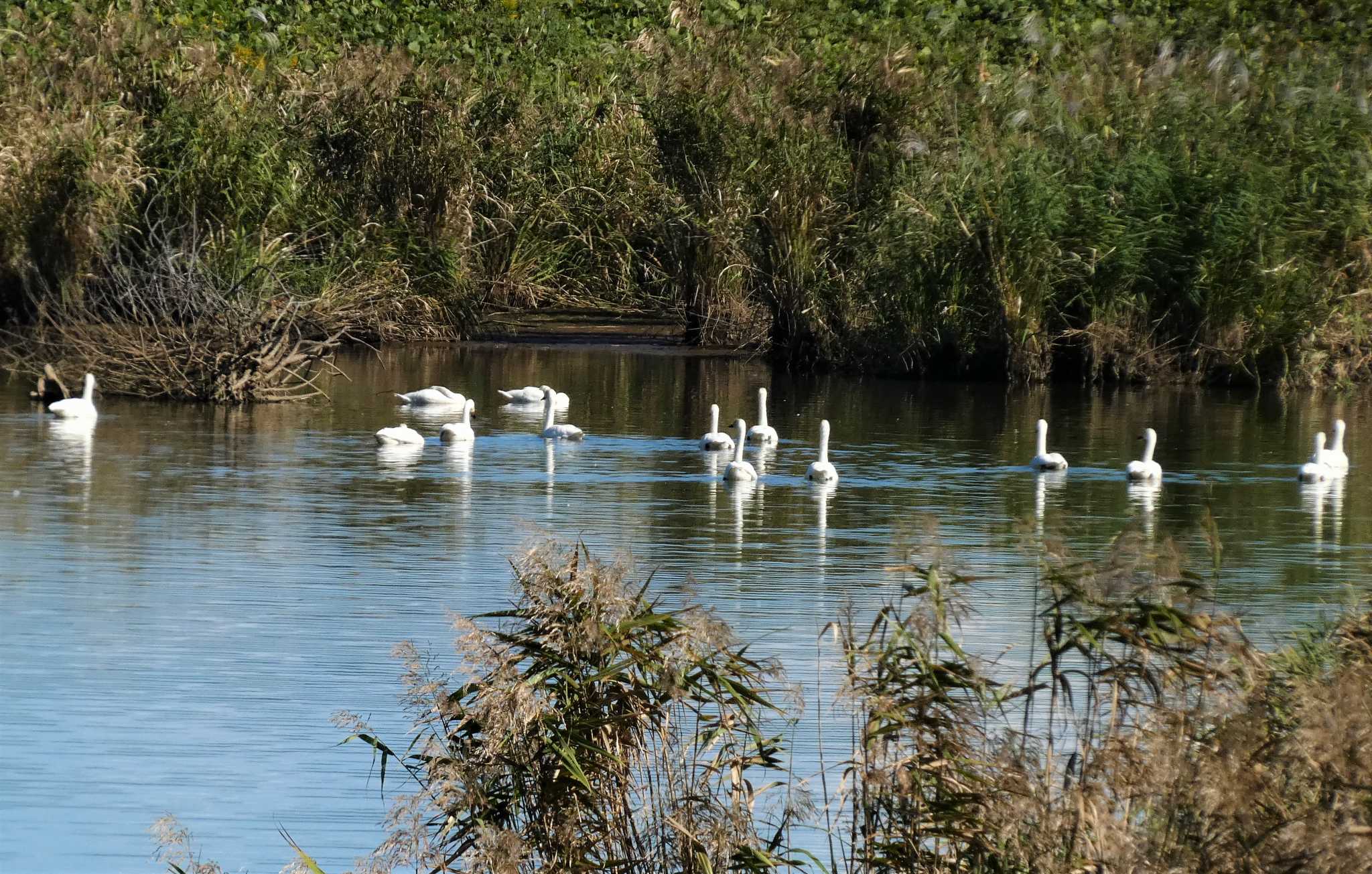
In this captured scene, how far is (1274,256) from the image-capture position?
23.0 m

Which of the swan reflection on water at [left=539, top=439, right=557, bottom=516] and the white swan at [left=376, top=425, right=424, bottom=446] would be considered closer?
the swan reflection on water at [left=539, top=439, right=557, bottom=516]

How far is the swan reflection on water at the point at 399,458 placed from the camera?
17109 mm

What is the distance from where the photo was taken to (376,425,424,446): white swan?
60.1 feet

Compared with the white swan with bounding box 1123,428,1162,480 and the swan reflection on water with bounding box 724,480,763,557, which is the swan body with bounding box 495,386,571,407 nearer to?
the swan reflection on water with bounding box 724,480,763,557

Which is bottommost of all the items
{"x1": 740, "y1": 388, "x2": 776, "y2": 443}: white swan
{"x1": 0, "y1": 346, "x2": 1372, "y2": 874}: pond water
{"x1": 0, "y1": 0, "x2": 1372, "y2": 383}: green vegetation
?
{"x1": 0, "y1": 346, "x2": 1372, "y2": 874}: pond water

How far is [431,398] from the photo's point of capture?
2114cm

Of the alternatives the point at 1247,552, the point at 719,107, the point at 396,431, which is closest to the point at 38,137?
the point at 719,107

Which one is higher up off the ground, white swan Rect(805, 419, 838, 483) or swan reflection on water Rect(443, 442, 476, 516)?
white swan Rect(805, 419, 838, 483)

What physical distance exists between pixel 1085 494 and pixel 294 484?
5492 mm

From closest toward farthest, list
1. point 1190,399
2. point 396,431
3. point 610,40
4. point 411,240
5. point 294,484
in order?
1. point 294,484
2. point 396,431
3. point 1190,399
4. point 411,240
5. point 610,40

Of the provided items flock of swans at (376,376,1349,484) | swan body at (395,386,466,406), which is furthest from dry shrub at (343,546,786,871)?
swan body at (395,386,466,406)

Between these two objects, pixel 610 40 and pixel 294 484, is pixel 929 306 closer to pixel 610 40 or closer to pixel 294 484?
pixel 294 484

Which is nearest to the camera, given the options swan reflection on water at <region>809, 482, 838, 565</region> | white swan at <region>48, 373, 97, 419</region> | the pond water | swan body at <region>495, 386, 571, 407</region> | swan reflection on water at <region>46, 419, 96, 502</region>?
the pond water

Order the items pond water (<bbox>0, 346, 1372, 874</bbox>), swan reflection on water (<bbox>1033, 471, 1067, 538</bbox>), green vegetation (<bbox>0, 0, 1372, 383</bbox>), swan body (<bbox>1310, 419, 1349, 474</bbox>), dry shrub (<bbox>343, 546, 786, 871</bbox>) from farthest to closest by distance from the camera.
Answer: green vegetation (<bbox>0, 0, 1372, 383</bbox>) < swan body (<bbox>1310, 419, 1349, 474</bbox>) < swan reflection on water (<bbox>1033, 471, 1067, 538</bbox>) < pond water (<bbox>0, 346, 1372, 874</bbox>) < dry shrub (<bbox>343, 546, 786, 871</bbox>)
